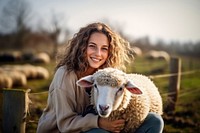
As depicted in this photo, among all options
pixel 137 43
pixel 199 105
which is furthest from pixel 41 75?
pixel 137 43

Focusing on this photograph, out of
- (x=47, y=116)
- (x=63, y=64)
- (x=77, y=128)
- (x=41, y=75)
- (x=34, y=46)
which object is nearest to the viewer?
(x=77, y=128)

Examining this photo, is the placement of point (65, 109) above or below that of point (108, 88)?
below

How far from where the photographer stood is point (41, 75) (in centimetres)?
1432

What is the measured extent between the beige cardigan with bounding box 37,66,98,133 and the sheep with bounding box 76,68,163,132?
0.49ft

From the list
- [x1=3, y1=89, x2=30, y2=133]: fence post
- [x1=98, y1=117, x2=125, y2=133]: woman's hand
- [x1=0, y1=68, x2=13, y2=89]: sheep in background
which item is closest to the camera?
[x1=98, y1=117, x2=125, y2=133]: woman's hand

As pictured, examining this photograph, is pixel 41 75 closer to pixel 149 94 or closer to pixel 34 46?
pixel 149 94

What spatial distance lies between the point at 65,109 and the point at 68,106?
1.8 inches

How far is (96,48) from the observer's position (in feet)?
9.82

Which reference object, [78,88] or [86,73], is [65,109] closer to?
[78,88]

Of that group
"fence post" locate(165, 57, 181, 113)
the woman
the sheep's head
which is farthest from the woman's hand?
"fence post" locate(165, 57, 181, 113)

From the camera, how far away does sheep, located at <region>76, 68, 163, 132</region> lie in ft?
8.09

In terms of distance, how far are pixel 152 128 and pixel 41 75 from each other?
12158 millimetres

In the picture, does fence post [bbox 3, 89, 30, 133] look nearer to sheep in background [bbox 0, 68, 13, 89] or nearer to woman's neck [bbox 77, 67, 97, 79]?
woman's neck [bbox 77, 67, 97, 79]

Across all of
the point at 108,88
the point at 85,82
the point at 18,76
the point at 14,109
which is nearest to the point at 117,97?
the point at 108,88
